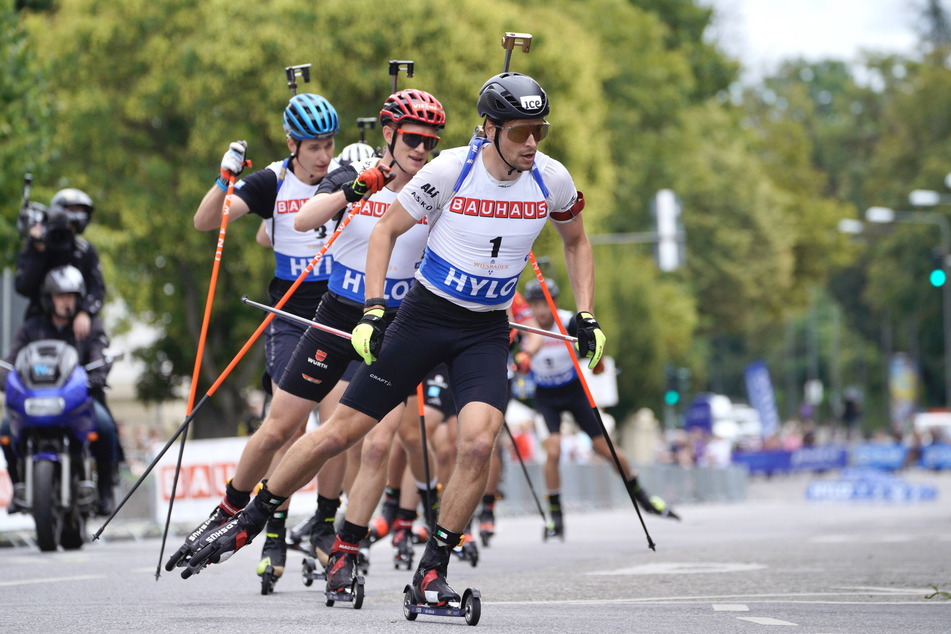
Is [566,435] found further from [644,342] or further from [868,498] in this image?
[644,342]

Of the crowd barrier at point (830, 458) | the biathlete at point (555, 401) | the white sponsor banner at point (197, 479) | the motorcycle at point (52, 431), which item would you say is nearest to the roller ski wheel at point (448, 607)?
the motorcycle at point (52, 431)

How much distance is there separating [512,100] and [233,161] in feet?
7.77

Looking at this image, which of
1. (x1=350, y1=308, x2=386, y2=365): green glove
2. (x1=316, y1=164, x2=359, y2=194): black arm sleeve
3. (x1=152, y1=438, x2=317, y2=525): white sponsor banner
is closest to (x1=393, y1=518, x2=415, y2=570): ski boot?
(x1=316, y1=164, x2=359, y2=194): black arm sleeve

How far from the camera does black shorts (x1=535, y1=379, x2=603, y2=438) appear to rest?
15.9 meters

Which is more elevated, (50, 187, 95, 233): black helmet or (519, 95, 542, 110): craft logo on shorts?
(50, 187, 95, 233): black helmet

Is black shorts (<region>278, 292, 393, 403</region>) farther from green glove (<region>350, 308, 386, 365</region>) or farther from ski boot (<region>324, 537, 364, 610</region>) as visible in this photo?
green glove (<region>350, 308, 386, 365</region>)

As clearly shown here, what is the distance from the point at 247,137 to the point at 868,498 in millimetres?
14529

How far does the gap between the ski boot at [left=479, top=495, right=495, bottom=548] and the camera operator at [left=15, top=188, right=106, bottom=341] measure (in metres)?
3.65

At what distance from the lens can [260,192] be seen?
31.6ft

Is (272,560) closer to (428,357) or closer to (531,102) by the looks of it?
(428,357)

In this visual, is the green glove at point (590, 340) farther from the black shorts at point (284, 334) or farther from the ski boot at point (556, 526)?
the ski boot at point (556, 526)

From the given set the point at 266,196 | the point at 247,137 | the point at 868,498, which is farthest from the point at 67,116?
the point at 266,196

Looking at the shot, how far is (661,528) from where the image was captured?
19.7 metres

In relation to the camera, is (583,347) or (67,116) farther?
(67,116)
